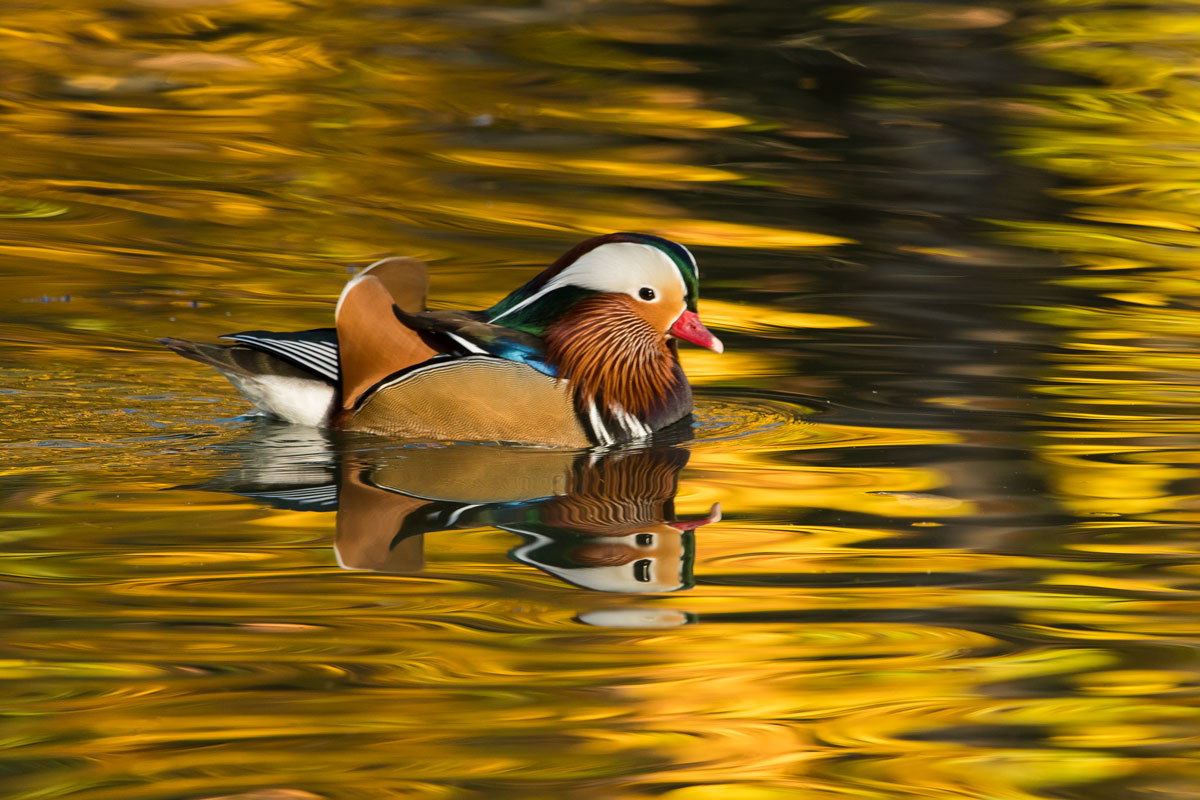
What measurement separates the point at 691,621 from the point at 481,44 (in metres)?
13.3

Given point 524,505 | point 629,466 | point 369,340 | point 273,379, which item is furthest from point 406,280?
point 524,505

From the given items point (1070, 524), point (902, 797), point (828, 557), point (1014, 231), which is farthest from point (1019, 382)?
point (902, 797)

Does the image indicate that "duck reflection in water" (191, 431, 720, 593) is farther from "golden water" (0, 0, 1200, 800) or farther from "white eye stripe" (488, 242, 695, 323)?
"white eye stripe" (488, 242, 695, 323)

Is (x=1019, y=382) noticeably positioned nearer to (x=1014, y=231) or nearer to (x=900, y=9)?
(x=1014, y=231)

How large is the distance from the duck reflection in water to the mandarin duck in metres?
0.19

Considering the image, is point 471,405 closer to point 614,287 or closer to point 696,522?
point 614,287

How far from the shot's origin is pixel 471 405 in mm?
7715

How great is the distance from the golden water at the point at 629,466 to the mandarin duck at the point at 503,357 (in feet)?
0.76

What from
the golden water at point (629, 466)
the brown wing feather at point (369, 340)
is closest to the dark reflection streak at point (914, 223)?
the golden water at point (629, 466)

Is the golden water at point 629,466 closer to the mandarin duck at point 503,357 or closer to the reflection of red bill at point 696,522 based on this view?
the reflection of red bill at point 696,522

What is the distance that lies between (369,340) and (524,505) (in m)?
1.30

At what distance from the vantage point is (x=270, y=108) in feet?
51.8

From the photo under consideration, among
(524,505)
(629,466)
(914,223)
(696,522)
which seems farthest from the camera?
(914,223)

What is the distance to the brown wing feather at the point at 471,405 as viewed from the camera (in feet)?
25.3
